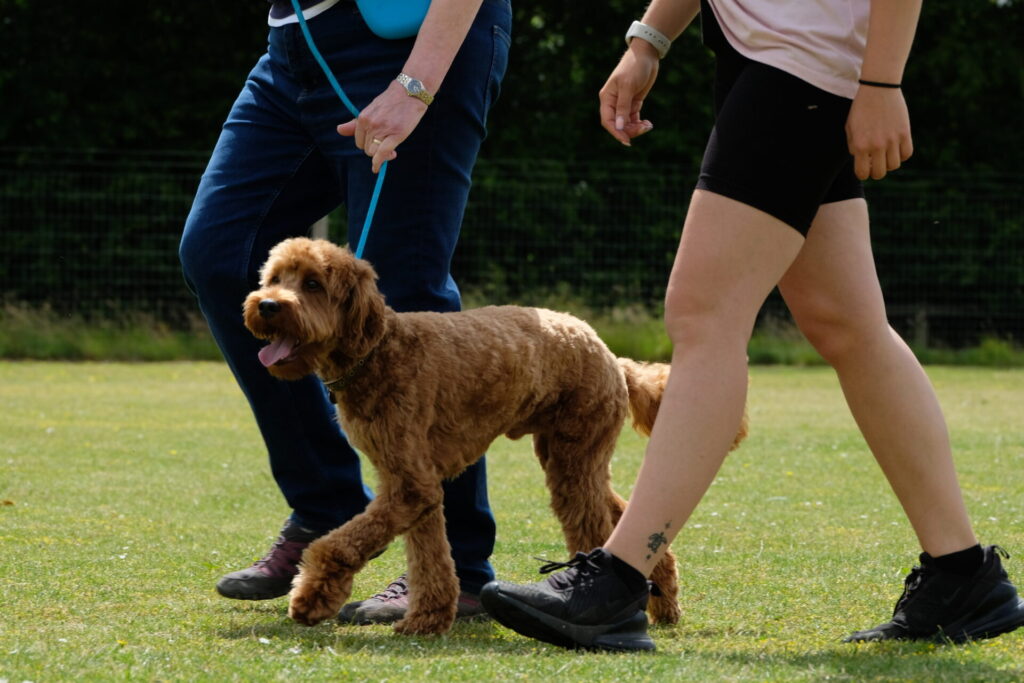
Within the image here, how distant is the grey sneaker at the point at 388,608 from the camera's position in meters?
3.81

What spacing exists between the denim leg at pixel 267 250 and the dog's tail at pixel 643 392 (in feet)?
2.78

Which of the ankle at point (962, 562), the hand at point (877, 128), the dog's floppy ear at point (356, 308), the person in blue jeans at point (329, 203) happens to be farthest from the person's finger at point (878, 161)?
the dog's floppy ear at point (356, 308)

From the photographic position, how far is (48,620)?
3.62m

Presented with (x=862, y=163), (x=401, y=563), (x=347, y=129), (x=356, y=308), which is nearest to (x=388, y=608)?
(x=356, y=308)

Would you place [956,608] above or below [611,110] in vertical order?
below

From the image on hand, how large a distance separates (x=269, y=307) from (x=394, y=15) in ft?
2.92

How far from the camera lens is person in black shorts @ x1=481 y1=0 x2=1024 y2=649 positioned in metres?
3.12

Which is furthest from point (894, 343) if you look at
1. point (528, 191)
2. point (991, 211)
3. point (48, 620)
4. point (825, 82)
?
point (991, 211)

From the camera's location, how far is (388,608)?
12.6 ft

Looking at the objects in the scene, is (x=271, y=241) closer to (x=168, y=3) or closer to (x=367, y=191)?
(x=367, y=191)

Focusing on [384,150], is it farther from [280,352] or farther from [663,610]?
[663,610]

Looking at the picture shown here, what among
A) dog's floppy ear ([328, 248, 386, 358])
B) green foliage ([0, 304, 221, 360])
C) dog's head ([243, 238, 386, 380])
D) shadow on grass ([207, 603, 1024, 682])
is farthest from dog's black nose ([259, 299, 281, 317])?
green foliage ([0, 304, 221, 360])

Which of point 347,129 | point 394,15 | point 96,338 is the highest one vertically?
point 394,15

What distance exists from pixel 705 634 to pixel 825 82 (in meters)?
1.43
